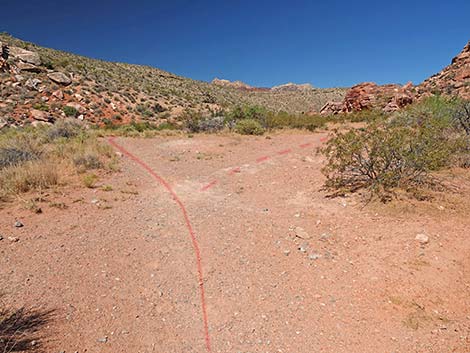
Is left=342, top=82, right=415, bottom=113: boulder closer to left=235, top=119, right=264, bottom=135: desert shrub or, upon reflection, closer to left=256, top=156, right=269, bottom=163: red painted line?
left=235, top=119, right=264, bottom=135: desert shrub

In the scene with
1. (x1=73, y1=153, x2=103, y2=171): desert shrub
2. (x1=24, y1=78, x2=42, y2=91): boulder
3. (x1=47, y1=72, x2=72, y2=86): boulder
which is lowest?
(x1=73, y1=153, x2=103, y2=171): desert shrub

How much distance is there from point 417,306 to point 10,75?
3104cm

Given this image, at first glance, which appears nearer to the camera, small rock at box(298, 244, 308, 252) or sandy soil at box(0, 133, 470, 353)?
sandy soil at box(0, 133, 470, 353)

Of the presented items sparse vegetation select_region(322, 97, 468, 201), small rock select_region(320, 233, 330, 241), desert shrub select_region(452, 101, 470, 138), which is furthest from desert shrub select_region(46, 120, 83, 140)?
desert shrub select_region(452, 101, 470, 138)

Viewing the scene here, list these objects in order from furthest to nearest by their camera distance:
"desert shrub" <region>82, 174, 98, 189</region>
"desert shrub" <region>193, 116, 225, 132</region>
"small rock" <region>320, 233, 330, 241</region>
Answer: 1. "desert shrub" <region>193, 116, 225, 132</region>
2. "desert shrub" <region>82, 174, 98, 189</region>
3. "small rock" <region>320, 233, 330, 241</region>

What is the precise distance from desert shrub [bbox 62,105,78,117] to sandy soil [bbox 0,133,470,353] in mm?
18508

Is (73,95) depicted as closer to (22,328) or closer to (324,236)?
(22,328)

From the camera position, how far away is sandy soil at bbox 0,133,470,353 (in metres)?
2.68

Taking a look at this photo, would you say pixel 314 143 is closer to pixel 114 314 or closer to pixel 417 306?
Result: pixel 417 306

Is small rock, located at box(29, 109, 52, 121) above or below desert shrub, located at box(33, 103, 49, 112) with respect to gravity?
below

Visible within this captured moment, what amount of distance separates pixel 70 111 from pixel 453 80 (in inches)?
1131

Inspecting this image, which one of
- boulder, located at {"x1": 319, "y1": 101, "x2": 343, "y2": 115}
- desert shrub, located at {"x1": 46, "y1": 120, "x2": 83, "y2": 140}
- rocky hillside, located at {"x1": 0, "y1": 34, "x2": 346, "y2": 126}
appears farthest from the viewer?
boulder, located at {"x1": 319, "y1": 101, "x2": 343, "y2": 115}

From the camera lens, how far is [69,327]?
9.01ft

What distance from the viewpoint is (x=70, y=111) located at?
71.7 feet
